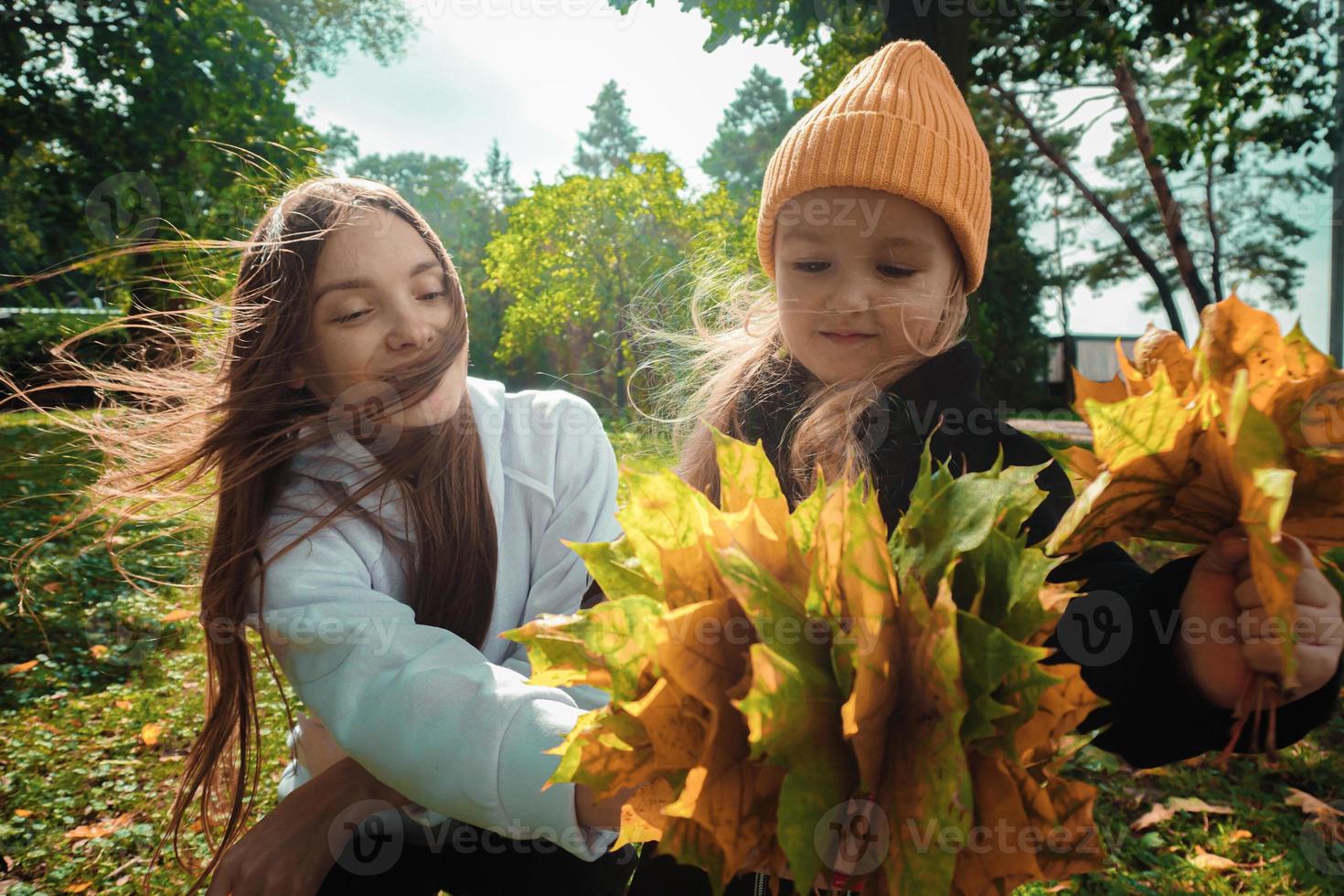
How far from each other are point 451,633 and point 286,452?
0.57 meters

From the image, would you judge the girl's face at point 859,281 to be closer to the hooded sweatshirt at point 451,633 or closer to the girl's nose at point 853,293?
the girl's nose at point 853,293

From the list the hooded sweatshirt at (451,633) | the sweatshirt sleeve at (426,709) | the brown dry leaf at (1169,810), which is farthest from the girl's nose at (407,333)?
the brown dry leaf at (1169,810)

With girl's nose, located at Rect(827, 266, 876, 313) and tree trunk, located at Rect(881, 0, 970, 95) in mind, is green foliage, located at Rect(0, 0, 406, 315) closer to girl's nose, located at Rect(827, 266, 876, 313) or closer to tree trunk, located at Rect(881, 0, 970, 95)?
tree trunk, located at Rect(881, 0, 970, 95)

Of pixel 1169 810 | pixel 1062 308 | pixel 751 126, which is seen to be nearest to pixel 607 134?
pixel 751 126

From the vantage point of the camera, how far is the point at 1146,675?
1102mm

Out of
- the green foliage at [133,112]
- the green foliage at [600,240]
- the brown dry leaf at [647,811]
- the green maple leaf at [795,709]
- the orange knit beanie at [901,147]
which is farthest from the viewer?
the green foliage at [600,240]

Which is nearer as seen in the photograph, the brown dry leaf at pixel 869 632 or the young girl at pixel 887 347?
the brown dry leaf at pixel 869 632

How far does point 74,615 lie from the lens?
5660 mm

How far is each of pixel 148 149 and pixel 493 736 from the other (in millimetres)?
11509

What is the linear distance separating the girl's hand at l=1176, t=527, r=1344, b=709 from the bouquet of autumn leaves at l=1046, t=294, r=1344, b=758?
0.07 feet

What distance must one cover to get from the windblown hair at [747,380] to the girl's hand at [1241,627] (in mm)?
448

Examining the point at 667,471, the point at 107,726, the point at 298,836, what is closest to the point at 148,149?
the point at 107,726

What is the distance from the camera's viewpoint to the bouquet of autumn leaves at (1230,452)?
79 cm

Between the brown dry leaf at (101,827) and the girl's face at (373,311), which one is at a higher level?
the girl's face at (373,311)
